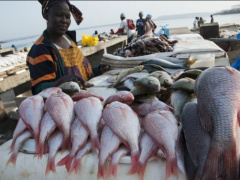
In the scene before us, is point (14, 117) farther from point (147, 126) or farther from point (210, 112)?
point (210, 112)

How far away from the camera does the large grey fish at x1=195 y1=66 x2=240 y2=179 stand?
43.2 inches

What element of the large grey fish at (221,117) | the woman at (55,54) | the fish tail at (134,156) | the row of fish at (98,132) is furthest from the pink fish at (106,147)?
the woman at (55,54)

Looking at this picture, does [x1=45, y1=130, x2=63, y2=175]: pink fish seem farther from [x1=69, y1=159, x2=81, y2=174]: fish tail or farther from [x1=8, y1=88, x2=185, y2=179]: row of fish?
[x1=69, y1=159, x2=81, y2=174]: fish tail

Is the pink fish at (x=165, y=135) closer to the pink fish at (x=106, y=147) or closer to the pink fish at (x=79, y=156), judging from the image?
the pink fish at (x=106, y=147)

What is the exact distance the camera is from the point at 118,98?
1862 mm

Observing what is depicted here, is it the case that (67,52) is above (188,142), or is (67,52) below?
above

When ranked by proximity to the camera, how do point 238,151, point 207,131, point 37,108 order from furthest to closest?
point 37,108
point 207,131
point 238,151

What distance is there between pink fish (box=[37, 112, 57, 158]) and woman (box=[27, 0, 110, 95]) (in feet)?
3.15

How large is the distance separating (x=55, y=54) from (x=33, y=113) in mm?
1685

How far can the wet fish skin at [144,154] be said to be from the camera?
1296 millimetres

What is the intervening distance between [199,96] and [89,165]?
35.4 inches

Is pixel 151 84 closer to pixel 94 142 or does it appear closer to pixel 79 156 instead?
pixel 94 142

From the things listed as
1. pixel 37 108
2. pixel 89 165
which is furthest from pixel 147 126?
pixel 37 108

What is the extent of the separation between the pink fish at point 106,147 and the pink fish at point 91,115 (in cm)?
7
